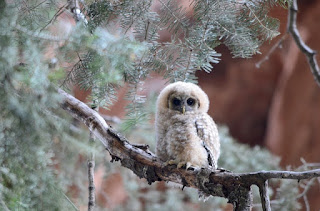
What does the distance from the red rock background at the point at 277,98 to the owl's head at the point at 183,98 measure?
1.82m

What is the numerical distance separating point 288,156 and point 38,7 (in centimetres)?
404

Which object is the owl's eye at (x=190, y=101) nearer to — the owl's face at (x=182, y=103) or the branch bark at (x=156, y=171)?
the owl's face at (x=182, y=103)

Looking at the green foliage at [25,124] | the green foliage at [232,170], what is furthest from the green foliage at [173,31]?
the green foliage at [232,170]

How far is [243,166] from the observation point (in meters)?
2.85

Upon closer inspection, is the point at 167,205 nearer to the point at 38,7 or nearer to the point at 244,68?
the point at 38,7

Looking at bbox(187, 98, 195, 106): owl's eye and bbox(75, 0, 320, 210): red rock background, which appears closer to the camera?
bbox(187, 98, 195, 106): owl's eye

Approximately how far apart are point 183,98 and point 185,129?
0.13 m

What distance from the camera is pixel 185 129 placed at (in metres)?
1.51

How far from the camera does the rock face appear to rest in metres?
4.54

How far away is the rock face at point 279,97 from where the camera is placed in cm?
454

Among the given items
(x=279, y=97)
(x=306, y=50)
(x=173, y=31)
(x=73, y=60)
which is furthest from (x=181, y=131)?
(x=279, y=97)

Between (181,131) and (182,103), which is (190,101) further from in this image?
(181,131)

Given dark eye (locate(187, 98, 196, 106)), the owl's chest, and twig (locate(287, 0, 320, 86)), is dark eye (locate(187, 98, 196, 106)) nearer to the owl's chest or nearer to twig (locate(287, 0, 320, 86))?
the owl's chest

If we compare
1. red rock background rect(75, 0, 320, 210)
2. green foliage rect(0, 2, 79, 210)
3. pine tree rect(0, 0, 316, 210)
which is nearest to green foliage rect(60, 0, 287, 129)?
pine tree rect(0, 0, 316, 210)
